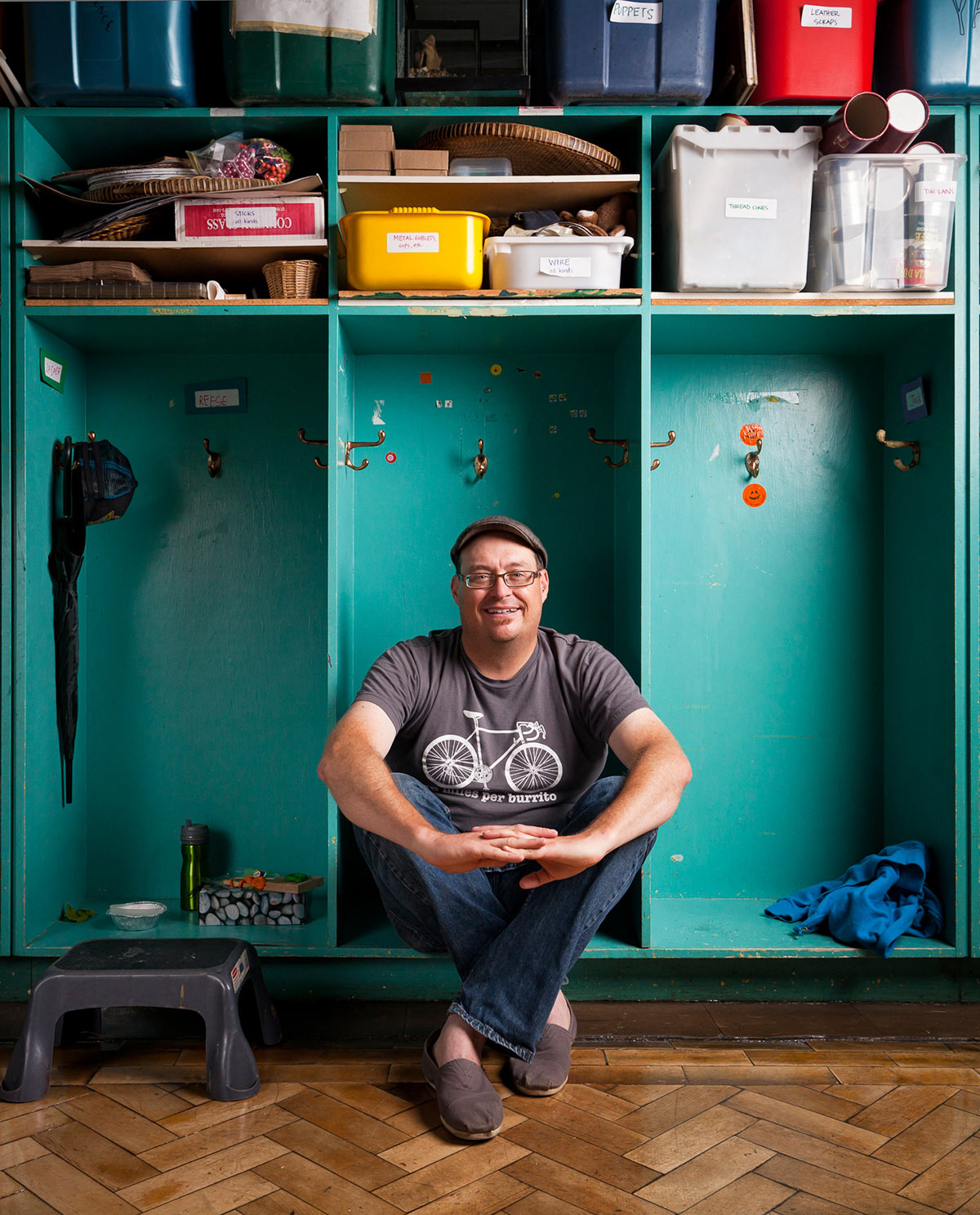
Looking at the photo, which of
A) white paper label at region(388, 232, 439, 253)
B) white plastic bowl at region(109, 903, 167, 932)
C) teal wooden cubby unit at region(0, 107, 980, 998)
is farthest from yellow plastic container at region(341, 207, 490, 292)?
white plastic bowl at region(109, 903, 167, 932)

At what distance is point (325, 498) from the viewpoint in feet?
9.12

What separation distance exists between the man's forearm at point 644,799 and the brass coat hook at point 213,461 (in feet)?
5.27

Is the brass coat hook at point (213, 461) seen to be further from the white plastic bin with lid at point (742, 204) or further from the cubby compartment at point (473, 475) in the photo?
the white plastic bin with lid at point (742, 204)

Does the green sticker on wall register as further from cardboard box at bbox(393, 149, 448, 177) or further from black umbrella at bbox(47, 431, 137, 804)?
cardboard box at bbox(393, 149, 448, 177)

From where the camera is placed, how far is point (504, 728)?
2.13 m

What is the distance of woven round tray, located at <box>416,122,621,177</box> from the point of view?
2.22 metres

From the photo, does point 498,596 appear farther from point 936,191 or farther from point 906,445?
point 936,191

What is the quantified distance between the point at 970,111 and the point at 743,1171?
2.54 metres

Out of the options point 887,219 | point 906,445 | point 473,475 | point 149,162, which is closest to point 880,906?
point 906,445

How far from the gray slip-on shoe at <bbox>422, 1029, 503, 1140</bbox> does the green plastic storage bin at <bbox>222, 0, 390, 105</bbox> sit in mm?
2307

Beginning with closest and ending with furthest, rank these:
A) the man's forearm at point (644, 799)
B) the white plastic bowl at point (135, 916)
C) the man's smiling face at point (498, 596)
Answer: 1. the man's forearm at point (644, 799)
2. the man's smiling face at point (498, 596)
3. the white plastic bowl at point (135, 916)

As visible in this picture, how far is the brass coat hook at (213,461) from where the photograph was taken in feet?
8.97

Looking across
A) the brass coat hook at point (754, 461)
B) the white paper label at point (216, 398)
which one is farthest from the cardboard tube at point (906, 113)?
the white paper label at point (216, 398)

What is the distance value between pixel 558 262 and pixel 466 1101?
195cm
